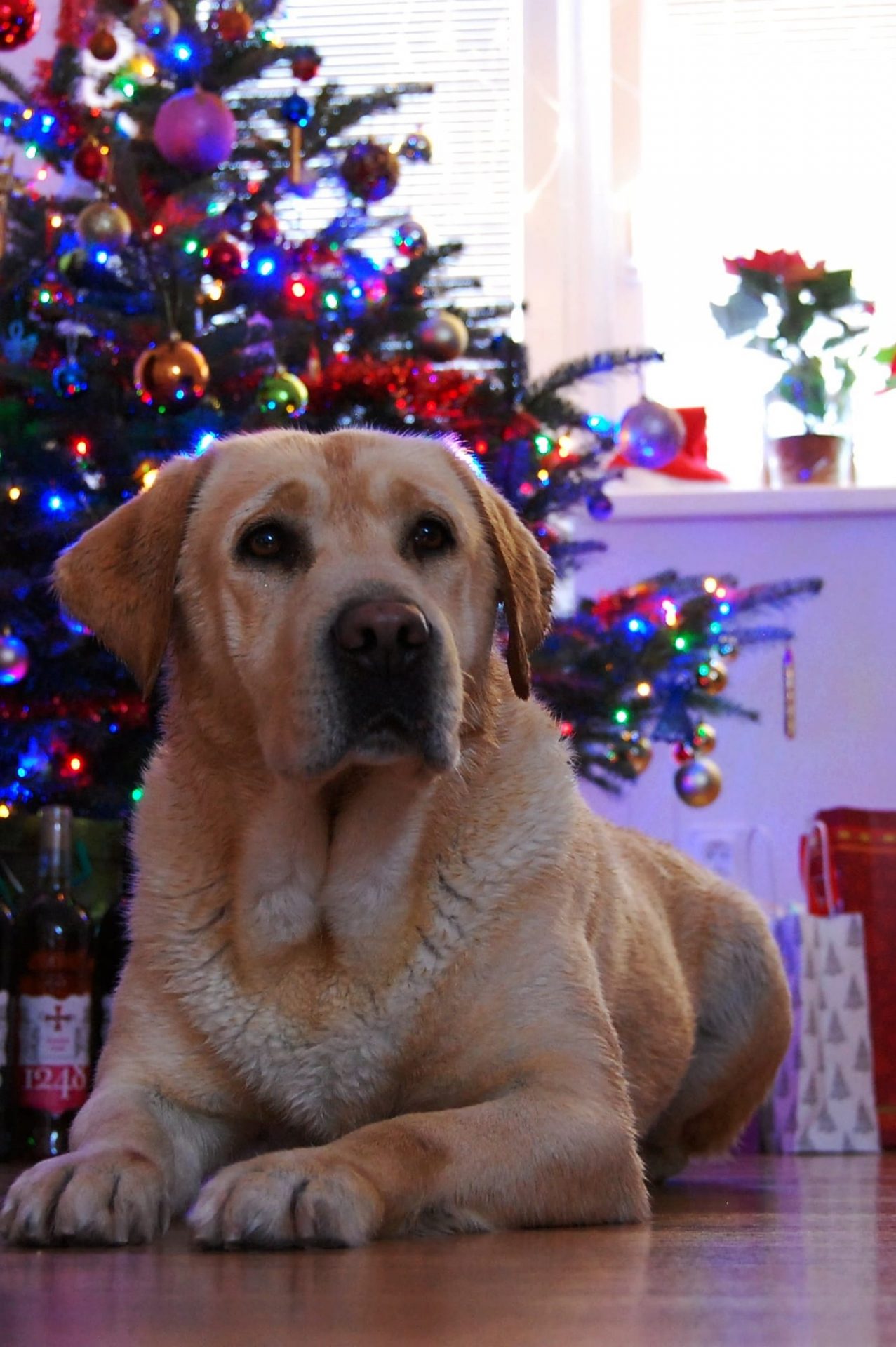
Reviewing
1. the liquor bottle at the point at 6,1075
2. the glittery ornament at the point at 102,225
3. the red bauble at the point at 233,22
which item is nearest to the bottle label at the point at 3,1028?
the liquor bottle at the point at 6,1075

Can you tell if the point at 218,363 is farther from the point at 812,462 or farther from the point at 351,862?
Answer: the point at 812,462

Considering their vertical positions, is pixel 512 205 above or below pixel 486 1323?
above

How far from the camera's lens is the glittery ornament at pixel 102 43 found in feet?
12.6

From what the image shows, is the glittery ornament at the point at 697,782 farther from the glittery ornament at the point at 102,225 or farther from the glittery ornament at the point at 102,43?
the glittery ornament at the point at 102,43

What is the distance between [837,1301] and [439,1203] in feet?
1.72

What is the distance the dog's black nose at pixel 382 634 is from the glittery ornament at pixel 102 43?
2.54 m

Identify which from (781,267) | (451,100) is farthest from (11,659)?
(451,100)

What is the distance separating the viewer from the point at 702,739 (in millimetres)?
4020

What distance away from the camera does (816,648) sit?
511 centimetres

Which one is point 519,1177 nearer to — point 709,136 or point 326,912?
point 326,912

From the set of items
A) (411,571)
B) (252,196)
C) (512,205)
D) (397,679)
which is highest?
(512,205)

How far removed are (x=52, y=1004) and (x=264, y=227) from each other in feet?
5.91

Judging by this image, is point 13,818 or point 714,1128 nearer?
point 714,1128

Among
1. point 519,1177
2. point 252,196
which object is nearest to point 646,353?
point 252,196
